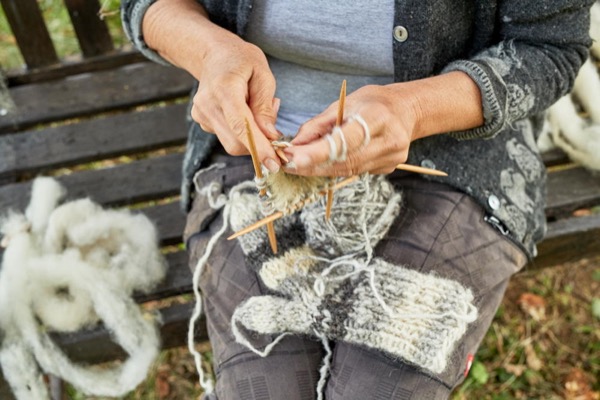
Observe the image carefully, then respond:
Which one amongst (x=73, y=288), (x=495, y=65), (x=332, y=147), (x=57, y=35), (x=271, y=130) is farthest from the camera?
(x=57, y=35)

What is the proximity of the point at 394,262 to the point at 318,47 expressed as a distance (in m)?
0.38

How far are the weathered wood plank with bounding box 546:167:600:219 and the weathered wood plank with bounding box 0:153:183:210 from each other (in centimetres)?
86

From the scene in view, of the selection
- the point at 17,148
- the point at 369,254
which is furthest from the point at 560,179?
the point at 17,148

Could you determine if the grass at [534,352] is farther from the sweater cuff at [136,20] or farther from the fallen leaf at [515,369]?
the sweater cuff at [136,20]

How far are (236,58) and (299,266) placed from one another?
13.0 inches

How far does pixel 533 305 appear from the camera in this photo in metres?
1.80

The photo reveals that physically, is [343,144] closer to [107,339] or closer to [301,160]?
[301,160]

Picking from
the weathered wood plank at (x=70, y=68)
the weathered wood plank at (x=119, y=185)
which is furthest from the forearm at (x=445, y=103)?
the weathered wood plank at (x=70, y=68)

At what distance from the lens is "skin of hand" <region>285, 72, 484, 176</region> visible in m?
0.80

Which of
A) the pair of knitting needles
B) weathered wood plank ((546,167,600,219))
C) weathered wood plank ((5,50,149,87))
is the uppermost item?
the pair of knitting needles

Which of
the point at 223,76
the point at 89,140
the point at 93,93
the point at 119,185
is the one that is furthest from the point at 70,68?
the point at 223,76

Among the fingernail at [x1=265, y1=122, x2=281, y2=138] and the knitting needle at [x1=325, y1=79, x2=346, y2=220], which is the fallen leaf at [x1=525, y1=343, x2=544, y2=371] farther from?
the fingernail at [x1=265, y1=122, x2=281, y2=138]

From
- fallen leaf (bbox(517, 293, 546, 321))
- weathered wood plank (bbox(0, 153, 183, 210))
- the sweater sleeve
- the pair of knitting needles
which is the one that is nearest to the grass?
fallen leaf (bbox(517, 293, 546, 321))

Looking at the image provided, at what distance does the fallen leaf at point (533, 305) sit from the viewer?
1783 mm
